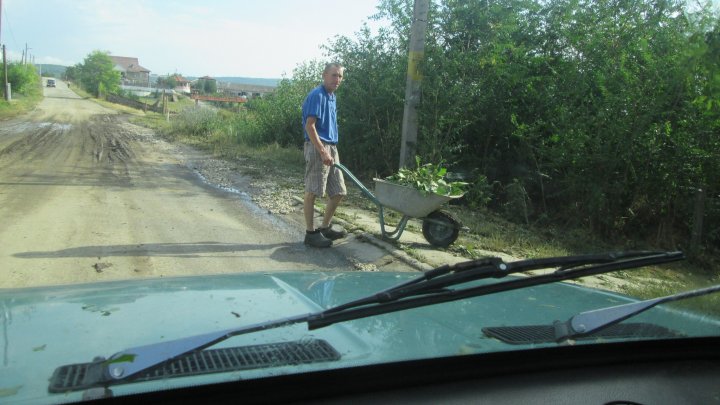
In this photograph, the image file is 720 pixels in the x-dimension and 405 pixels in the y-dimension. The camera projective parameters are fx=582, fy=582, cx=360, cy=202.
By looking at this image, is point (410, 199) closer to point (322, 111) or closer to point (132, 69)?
point (322, 111)

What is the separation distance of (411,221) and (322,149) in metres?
2.84

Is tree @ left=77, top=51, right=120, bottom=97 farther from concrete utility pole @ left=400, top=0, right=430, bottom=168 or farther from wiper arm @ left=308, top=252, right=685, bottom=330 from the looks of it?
wiper arm @ left=308, top=252, right=685, bottom=330

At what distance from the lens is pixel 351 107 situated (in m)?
13.5

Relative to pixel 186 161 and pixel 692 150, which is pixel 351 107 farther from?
pixel 692 150

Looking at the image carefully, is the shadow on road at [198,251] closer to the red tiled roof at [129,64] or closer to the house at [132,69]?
the house at [132,69]

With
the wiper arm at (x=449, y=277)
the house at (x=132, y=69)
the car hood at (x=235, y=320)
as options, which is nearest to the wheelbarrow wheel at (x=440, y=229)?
the car hood at (x=235, y=320)

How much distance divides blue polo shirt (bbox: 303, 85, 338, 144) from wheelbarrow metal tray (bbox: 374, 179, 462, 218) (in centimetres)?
86

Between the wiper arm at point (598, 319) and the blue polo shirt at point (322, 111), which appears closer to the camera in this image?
the wiper arm at point (598, 319)

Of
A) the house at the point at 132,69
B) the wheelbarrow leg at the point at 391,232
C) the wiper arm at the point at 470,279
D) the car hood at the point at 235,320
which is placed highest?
the house at the point at 132,69

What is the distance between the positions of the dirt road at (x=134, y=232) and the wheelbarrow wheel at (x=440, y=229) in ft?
2.47

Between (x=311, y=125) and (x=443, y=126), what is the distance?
4.76 metres

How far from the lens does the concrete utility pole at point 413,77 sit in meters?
9.66

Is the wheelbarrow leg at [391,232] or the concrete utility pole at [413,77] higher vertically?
the concrete utility pole at [413,77]

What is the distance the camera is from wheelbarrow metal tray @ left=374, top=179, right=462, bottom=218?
6.65 metres
